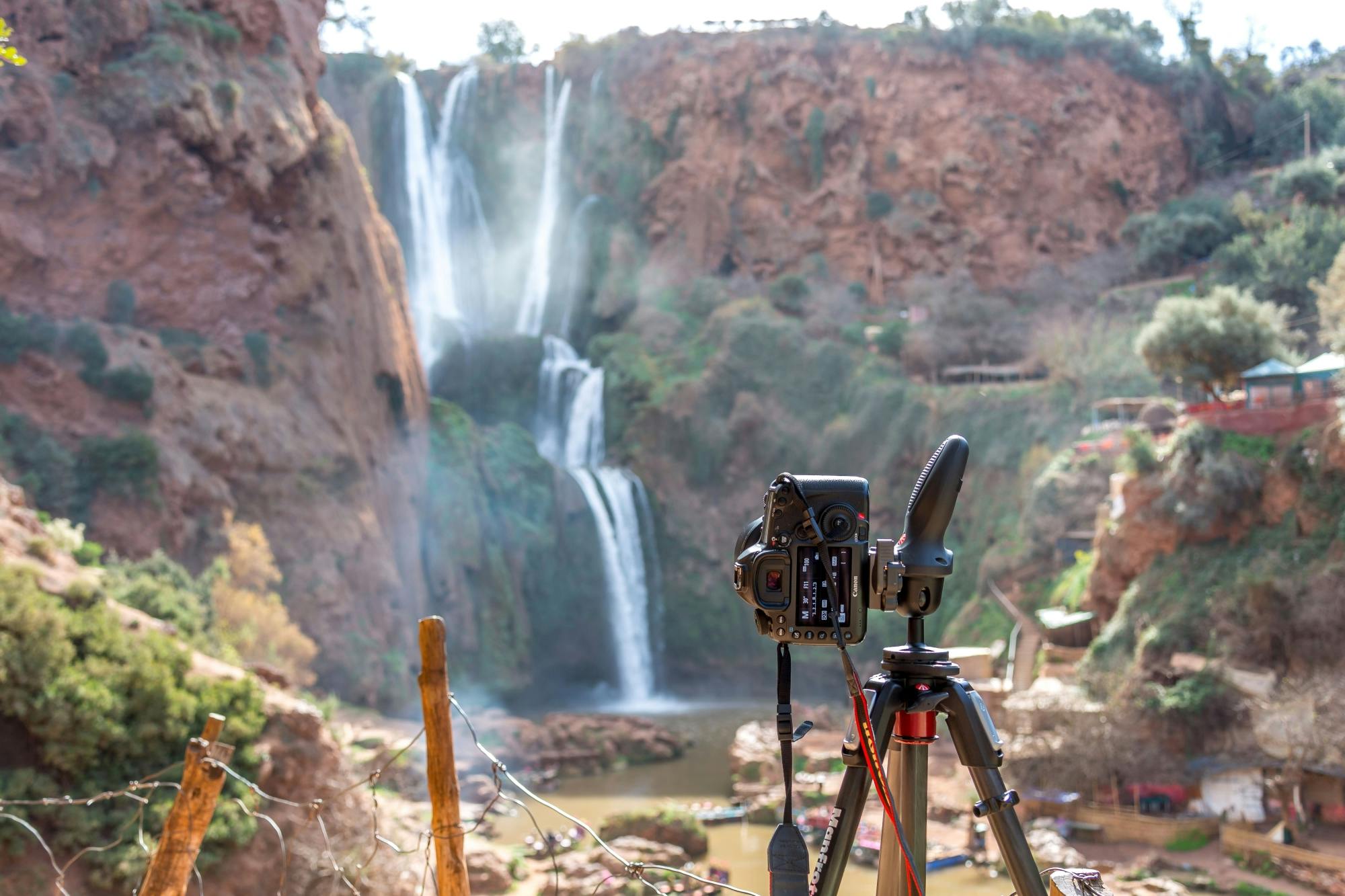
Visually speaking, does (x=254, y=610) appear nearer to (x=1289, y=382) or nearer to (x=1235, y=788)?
(x=1235, y=788)

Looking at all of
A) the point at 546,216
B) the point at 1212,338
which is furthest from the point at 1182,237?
the point at 546,216

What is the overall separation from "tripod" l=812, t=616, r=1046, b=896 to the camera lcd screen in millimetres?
147

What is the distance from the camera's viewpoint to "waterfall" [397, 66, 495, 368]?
37719mm

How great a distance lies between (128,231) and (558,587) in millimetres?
13804

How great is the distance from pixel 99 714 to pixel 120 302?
12108 mm

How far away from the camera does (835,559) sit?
218 centimetres

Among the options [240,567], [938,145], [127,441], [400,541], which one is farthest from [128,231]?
[938,145]

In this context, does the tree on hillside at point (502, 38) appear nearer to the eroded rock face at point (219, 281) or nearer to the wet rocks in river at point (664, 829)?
the eroded rock face at point (219, 281)

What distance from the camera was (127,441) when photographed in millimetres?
17703

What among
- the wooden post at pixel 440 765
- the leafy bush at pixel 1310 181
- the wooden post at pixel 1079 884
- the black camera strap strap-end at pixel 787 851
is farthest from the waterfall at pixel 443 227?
the wooden post at pixel 1079 884

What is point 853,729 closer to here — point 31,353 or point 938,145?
point 31,353

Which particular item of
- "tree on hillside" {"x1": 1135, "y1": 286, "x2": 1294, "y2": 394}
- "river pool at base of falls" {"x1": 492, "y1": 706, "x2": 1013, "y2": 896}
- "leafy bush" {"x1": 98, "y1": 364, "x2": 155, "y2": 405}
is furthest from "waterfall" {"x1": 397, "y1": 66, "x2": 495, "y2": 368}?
"tree on hillside" {"x1": 1135, "y1": 286, "x2": 1294, "y2": 394}

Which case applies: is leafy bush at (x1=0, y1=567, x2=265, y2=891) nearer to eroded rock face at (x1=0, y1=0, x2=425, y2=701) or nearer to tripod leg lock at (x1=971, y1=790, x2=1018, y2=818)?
eroded rock face at (x1=0, y1=0, x2=425, y2=701)

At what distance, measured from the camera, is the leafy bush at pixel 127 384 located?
1814 centimetres
